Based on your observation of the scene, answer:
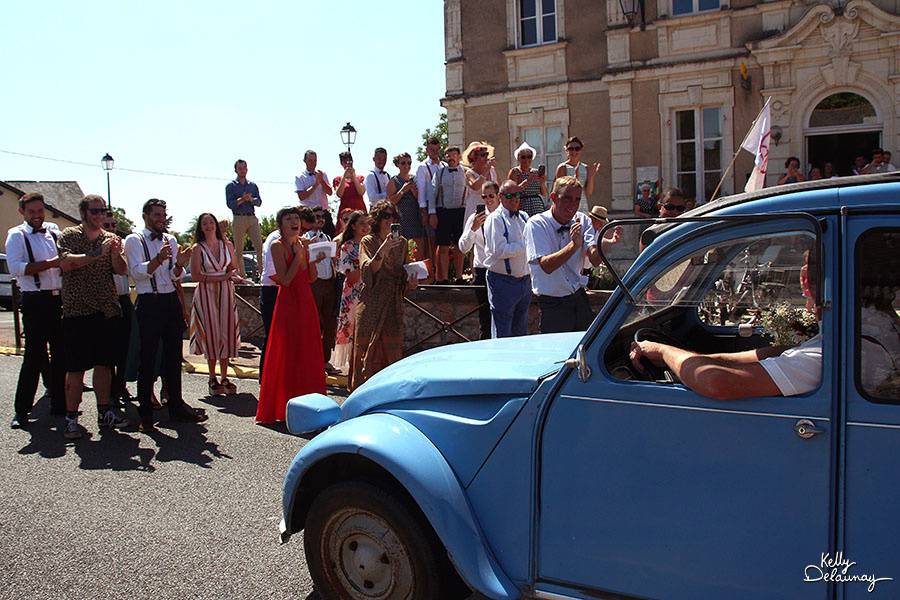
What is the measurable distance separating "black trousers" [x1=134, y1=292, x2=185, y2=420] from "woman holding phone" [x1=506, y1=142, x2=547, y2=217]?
15.4ft

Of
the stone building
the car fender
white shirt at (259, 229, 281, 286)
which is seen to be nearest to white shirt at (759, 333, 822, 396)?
the car fender

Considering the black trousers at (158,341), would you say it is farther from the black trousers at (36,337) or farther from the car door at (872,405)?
the car door at (872,405)

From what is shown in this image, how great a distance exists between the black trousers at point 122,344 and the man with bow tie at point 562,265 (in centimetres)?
397

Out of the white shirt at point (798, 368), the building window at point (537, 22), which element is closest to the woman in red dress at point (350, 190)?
the building window at point (537, 22)

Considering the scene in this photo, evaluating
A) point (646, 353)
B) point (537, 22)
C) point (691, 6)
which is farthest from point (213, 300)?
point (537, 22)

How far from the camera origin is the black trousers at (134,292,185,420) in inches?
310

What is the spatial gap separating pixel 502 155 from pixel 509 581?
18.3 metres

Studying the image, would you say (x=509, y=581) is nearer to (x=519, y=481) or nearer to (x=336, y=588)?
(x=519, y=481)

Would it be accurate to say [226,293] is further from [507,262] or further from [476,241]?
[507,262]

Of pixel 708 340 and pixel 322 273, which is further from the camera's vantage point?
pixel 322 273

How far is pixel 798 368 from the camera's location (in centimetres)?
290

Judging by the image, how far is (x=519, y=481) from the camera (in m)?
3.38

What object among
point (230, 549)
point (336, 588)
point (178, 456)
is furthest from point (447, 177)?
point (336, 588)

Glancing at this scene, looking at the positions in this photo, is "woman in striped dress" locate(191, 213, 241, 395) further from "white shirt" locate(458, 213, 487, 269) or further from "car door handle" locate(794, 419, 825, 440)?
"car door handle" locate(794, 419, 825, 440)
